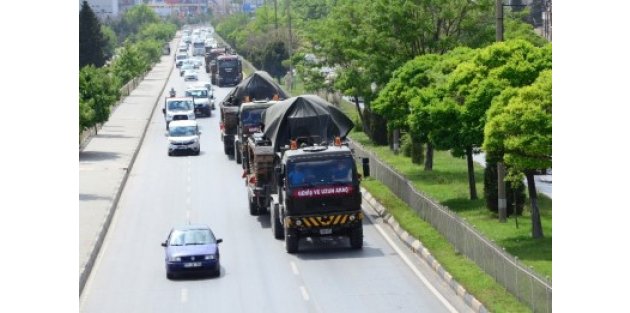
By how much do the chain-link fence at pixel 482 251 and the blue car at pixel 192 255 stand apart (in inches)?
269

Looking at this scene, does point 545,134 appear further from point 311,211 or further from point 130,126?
point 130,126

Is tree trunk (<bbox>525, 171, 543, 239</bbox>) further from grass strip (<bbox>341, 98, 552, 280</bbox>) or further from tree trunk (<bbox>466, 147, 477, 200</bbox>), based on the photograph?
tree trunk (<bbox>466, 147, 477, 200</bbox>)

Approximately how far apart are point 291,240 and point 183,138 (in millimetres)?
32094

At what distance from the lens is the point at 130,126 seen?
93188 mm

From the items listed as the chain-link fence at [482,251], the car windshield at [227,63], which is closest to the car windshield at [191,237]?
the chain-link fence at [482,251]

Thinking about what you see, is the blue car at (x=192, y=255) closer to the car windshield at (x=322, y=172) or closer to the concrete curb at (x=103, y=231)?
the concrete curb at (x=103, y=231)

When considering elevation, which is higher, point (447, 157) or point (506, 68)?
point (506, 68)

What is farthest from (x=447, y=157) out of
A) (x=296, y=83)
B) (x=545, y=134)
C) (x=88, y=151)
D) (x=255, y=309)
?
(x=296, y=83)

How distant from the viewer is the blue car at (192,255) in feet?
132

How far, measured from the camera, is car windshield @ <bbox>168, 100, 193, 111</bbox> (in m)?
90.8

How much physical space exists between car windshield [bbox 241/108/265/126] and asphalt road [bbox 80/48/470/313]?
3.72 m

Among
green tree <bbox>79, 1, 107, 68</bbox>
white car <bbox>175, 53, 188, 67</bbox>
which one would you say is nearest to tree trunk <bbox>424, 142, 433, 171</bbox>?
green tree <bbox>79, 1, 107, 68</bbox>

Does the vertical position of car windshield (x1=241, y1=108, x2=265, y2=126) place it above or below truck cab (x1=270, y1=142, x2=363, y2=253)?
above
